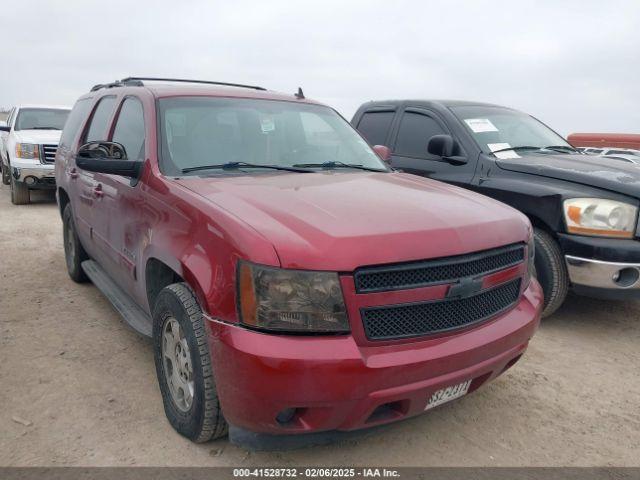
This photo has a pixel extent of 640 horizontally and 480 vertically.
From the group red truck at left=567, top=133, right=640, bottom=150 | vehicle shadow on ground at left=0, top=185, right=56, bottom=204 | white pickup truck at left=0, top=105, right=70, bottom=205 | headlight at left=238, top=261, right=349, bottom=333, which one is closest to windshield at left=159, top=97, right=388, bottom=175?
headlight at left=238, top=261, right=349, bottom=333

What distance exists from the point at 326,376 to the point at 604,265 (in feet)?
8.77

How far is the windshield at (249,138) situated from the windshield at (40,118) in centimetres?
884

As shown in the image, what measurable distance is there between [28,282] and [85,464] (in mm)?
3190

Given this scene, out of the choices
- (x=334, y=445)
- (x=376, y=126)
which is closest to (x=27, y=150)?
(x=376, y=126)

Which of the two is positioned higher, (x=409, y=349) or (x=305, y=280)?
(x=305, y=280)

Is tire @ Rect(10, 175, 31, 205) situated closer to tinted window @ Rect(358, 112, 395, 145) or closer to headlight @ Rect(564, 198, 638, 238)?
tinted window @ Rect(358, 112, 395, 145)

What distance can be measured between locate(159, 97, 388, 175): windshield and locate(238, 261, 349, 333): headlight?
1.12 m

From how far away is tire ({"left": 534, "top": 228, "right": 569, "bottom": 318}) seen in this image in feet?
12.8

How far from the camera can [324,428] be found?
6.83 feet

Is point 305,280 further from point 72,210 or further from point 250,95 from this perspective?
point 72,210

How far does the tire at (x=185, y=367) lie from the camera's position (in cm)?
226

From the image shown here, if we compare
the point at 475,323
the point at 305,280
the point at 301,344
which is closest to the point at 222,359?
the point at 301,344

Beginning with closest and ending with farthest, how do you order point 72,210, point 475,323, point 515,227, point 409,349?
point 409,349 → point 475,323 → point 515,227 → point 72,210

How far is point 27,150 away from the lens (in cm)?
941
